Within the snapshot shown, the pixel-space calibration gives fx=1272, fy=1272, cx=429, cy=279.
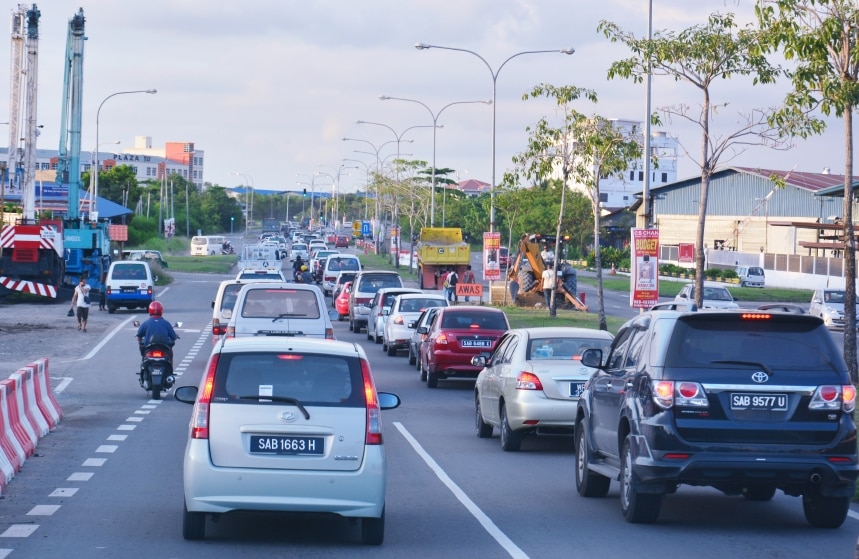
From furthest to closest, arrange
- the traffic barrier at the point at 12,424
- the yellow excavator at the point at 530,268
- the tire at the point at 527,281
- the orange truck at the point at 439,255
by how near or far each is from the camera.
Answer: the orange truck at the point at 439,255
the tire at the point at 527,281
the yellow excavator at the point at 530,268
the traffic barrier at the point at 12,424

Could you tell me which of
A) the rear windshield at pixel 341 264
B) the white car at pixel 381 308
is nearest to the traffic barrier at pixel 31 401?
the white car at pixel 381 308

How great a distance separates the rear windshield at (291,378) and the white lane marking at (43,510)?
2543 mm

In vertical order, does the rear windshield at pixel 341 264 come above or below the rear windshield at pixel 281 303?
above

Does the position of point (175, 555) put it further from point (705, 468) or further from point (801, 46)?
point (801, 46)

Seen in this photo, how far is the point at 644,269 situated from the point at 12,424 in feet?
47.4

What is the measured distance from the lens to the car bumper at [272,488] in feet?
30.1

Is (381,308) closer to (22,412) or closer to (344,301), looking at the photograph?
(344,301)

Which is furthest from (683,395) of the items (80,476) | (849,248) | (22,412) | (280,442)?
(849,248)

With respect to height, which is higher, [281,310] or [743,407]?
[281,310]

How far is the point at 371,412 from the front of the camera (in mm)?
9469

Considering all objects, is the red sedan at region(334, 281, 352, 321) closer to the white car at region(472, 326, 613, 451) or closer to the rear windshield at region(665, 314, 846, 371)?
the white car at region(472, 326, 613, 451)

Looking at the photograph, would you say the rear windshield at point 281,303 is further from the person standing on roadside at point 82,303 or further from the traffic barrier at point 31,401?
the person standing on roadside at point 82,303

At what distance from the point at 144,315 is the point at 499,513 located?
36.2 m

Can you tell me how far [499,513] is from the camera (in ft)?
37.1
